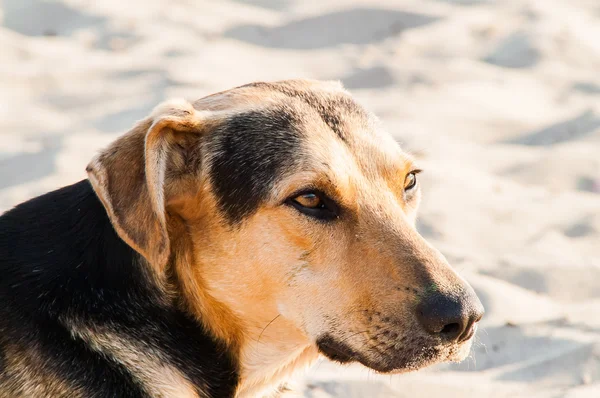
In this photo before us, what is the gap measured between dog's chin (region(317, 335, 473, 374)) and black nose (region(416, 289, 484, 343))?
80mm

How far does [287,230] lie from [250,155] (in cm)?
41

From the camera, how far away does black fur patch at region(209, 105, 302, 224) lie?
4.41 meters

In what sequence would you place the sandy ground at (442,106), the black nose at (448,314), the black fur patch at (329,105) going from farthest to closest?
the sandy ground at (442,106) < the black fur patch at (329,105) < the black nose at (448,314)

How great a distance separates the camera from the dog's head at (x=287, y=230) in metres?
4.11

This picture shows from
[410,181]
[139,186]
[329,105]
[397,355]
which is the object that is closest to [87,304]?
[139,186]

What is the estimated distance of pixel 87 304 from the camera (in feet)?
13.9

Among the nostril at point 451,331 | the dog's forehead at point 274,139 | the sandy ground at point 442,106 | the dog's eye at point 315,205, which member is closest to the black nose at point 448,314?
the nostril at point 451,331

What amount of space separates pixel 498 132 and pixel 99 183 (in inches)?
233

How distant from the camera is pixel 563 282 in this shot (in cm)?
699

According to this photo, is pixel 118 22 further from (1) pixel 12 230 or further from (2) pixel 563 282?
(1) pixel 12 230

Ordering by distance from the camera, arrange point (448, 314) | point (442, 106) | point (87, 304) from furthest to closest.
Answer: point (442, 106)
point (87, 304)
point (448, 314)

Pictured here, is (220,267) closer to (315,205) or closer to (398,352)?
(315,205)

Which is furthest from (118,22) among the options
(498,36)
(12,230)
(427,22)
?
(12,230)

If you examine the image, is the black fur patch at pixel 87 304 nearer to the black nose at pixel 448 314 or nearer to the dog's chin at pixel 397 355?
the dog's chin at pixel 397 355
